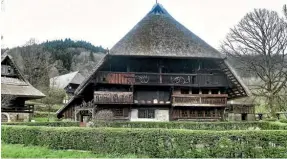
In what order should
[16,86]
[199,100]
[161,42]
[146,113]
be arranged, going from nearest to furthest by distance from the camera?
[199,100]
[161,42]
[146,113]
[16,86]

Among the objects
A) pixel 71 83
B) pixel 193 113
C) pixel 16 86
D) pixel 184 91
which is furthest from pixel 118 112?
pixel 71 83

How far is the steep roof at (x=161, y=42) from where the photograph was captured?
3062 cm

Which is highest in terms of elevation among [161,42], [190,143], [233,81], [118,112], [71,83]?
[161,42]

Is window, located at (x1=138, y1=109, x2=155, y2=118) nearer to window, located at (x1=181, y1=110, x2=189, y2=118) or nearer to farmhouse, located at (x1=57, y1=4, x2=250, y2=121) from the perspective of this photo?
farmhouse, located at (x1=57, y1=4, x2=250, y2=121)

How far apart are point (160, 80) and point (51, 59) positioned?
67.7 meters

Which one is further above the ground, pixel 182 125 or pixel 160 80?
pixel 160 80

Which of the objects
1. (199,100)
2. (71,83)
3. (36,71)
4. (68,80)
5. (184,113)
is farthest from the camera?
(68,80)

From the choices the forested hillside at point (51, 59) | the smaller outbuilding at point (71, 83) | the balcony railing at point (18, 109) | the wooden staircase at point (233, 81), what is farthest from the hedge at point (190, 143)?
the smaller outbuilding at point (71, 83)

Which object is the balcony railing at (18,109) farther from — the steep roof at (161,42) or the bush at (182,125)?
the bush at (182,125)

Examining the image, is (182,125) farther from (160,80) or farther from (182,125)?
(160,80)

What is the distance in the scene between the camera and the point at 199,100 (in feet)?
102

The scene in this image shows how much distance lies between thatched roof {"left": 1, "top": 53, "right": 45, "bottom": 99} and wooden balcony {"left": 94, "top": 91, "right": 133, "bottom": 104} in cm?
971

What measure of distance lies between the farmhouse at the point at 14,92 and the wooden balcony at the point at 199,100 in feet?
48.2

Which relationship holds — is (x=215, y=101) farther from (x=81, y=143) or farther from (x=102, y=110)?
(x=81, y=143)
